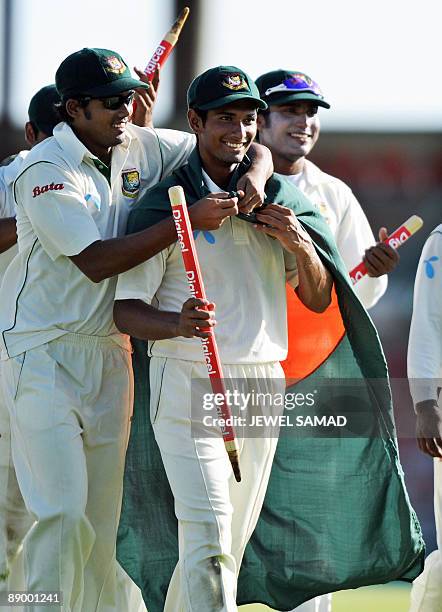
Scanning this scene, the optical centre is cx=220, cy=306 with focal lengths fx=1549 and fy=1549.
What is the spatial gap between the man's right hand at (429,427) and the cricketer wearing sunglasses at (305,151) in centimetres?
93

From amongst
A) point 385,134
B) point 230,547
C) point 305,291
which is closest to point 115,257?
point 305,291

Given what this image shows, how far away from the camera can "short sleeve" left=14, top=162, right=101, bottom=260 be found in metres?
5.28

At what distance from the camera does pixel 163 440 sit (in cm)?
530

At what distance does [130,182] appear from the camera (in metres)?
5.57

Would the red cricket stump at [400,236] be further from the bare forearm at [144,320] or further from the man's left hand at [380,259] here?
the bare forearm at [144,320]

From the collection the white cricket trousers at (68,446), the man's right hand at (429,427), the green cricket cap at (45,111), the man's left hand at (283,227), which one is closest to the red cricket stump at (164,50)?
the green cricket cap at (45,111)

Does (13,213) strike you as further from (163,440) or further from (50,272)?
(163,440)

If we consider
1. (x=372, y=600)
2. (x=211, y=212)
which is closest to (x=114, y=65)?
(x=211, y=212)

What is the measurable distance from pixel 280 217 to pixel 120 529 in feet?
4.67

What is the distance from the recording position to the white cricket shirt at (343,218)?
677 centimetres

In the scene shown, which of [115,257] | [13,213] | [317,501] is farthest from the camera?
[13,213]

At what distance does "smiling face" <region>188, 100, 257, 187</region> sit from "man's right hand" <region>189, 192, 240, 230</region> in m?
0.30

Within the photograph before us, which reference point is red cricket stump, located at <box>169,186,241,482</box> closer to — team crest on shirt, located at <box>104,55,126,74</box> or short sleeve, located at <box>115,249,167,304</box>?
short sleeve, located at <box>115,249,167,304</box>

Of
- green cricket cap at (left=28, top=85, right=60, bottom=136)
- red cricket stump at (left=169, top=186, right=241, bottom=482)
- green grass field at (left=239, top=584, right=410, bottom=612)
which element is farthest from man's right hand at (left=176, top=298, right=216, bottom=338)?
green grass field at (left=239, top=584, right=410, bottom=612)
